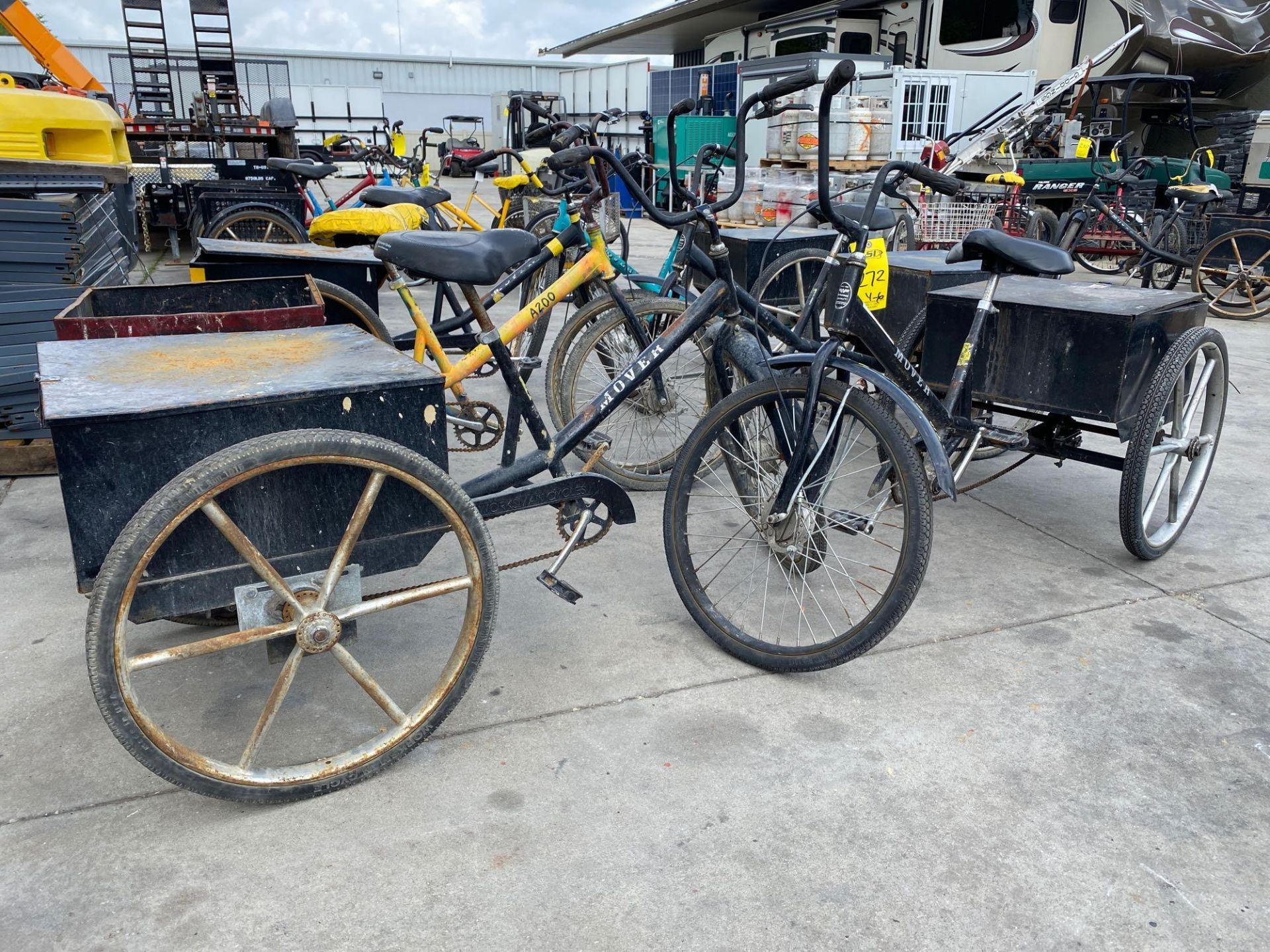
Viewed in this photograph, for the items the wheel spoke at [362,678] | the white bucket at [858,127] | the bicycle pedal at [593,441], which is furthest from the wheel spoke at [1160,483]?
the white bucket at [858,127]

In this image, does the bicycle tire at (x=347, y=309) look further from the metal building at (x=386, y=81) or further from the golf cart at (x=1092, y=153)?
the metal building at (x=386, y=81)

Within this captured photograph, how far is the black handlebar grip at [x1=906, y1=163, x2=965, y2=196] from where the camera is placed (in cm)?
272

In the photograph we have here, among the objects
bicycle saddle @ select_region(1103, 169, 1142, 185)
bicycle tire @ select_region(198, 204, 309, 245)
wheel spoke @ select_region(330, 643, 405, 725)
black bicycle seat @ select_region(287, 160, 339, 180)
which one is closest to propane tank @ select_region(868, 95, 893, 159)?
bicycle saddle @ select_region(1103, 169, 1142, 185)

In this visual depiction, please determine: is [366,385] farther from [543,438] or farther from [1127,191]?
[1127,191]

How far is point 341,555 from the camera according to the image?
2.12m

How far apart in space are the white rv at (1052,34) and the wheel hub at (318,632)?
55.8ft

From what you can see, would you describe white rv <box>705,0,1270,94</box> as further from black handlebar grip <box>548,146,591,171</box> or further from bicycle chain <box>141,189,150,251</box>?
black handlebar grip <box>548,146,591,171</box>

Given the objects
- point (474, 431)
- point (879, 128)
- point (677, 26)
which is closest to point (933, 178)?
point (474, 431)

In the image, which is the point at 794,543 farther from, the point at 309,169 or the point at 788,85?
the point at 309,169

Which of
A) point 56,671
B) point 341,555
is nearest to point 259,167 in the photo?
point 56,671

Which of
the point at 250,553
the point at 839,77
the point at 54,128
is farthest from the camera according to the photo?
the point at 54,128

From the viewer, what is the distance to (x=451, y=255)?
8.88 feet

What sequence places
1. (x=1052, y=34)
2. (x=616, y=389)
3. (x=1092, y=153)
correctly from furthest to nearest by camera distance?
(x=1052, y=34) → (x=1092, y=153) → (x=616, y=389)

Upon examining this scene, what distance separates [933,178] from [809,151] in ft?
30.7
